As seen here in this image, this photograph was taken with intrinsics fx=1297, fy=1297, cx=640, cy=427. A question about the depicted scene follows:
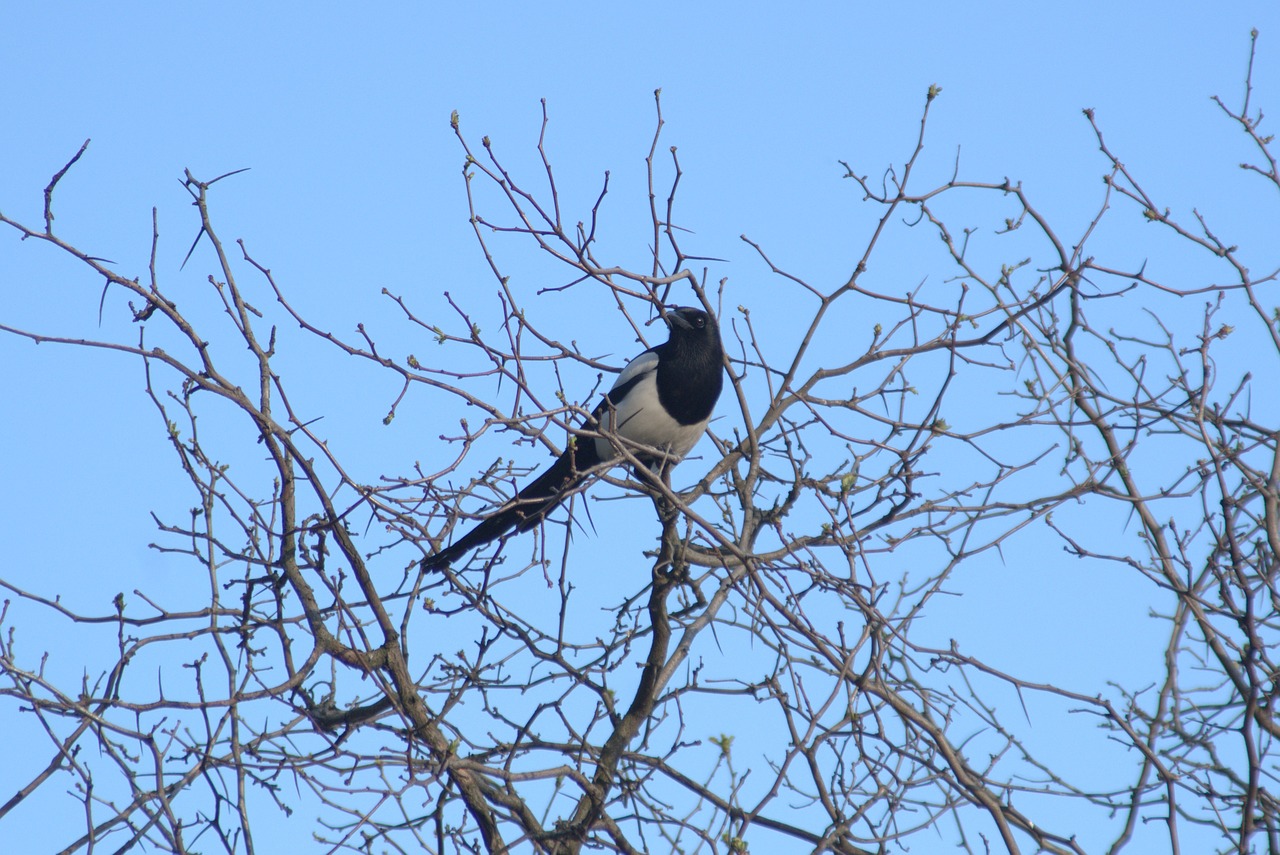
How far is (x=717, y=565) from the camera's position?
3758 mm

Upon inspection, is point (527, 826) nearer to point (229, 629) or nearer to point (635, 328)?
point (229, 629)

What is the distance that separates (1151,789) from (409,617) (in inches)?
68.8

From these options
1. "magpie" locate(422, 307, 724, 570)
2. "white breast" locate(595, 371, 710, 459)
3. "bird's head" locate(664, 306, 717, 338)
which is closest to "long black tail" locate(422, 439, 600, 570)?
"magpie" locate(422, 307, 724, 570)

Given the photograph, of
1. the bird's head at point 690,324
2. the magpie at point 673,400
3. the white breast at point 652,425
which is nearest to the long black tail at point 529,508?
the magpie at point 673,400

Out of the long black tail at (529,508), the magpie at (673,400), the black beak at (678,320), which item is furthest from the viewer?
the black beak at (678,320)

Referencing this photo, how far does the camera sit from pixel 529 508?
14.4 ft

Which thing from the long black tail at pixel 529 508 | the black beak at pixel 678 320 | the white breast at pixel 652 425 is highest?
the black beak at pixel 678 320

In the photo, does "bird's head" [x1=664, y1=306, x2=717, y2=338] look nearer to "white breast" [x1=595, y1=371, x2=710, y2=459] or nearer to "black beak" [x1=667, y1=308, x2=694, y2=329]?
"black beak" [x1=667, y1=308, x2=694, y2=329]

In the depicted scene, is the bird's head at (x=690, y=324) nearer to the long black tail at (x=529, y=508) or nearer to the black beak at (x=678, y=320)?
the black beak at (x=678, y=320)

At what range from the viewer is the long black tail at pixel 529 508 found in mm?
3279

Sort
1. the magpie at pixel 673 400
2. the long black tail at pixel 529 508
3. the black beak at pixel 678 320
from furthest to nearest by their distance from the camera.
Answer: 1. the black beak at pixel 678 320
2. the magpie at pixel 673 400
3. the long black tail at pixel 529 508

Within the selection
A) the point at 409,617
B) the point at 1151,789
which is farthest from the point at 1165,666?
the point at 409,617

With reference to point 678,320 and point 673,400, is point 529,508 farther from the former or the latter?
point 678,320

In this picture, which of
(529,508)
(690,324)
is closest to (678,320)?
(690,324)
